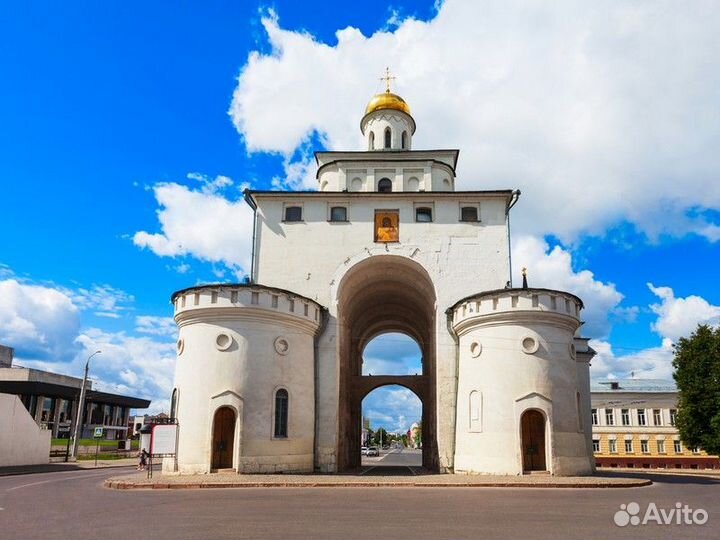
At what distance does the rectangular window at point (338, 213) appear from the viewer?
29391 mm

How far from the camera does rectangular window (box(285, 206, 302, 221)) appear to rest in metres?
29.5

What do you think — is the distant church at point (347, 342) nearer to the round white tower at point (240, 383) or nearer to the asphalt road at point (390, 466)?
the round white tower at point (240, 383)

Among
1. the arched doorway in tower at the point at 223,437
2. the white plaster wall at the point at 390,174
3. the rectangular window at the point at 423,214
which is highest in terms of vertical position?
the white plaster wall at the point at 390,174

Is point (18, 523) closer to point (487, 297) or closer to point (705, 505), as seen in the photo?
point (705, 505)

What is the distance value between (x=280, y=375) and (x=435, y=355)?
7.46 m

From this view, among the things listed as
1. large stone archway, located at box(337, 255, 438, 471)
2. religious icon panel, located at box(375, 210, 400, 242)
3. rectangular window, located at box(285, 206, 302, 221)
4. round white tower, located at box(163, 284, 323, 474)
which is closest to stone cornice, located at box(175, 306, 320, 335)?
round white tower, located at box(163, 284, 323, 474)

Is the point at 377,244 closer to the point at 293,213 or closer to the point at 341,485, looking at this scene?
the point at 293,213

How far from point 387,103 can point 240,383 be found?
21.7m

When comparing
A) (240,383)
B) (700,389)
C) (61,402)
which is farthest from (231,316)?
(61,402)

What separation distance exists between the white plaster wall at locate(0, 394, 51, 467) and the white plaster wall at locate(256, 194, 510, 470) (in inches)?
609

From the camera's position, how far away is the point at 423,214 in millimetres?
29281

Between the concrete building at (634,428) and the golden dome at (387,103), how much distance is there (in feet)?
104

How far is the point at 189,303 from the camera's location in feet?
79.4

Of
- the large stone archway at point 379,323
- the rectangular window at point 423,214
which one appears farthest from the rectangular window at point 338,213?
the rectangular window at point 423,214
